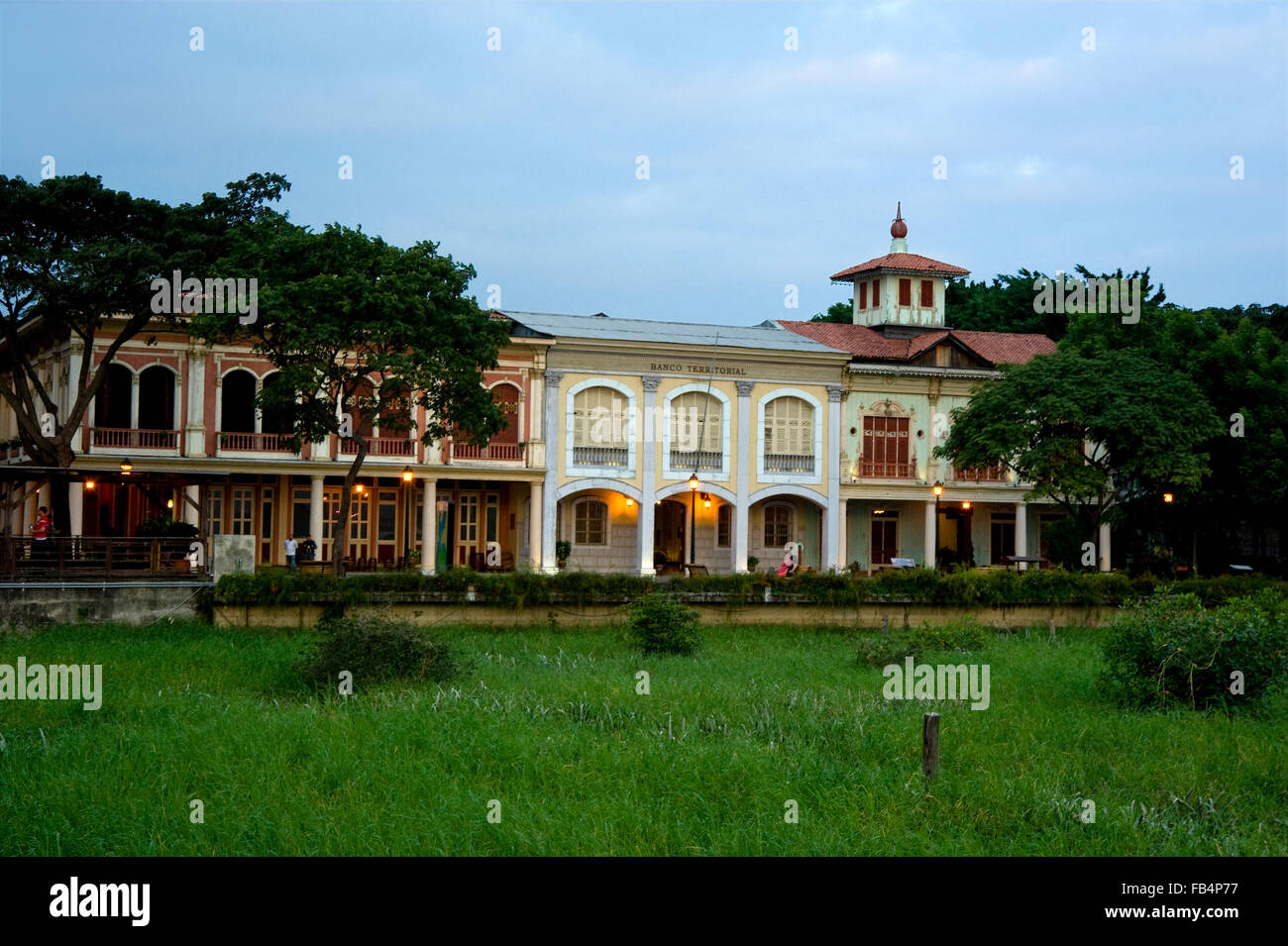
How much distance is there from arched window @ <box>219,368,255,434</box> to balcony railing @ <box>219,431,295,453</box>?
321 mm

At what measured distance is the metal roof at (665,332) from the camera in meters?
39.0

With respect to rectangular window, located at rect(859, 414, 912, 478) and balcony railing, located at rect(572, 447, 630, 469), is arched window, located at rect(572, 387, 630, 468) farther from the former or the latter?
rectangular window, located at rect(859, 414, 912, 478)

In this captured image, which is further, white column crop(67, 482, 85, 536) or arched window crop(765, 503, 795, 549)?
arched window crop(765, 503, 795, 549)

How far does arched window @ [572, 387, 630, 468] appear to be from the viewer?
38562 mm

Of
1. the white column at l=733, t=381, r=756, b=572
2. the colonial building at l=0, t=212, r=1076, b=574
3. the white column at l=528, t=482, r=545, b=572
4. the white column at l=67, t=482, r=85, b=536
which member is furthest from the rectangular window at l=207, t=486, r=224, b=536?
the white column at l=733, t=381, r=756, b=572

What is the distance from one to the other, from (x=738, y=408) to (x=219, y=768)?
91.5 ft

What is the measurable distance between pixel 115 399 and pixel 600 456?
1289 centimetres

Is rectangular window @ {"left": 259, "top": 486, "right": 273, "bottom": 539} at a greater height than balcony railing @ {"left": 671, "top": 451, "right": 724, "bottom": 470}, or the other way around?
balcony railing @ {"left": 671, "top": 451, "right": 724, "bottom": 470}

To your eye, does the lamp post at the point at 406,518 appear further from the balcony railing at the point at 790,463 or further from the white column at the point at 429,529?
the balcony railing at the point at 790,463

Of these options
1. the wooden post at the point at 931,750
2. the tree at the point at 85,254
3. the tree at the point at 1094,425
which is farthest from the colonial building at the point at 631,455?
the wooden post at the point at 931,750

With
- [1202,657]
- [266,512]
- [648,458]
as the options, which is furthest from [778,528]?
[1202,657]

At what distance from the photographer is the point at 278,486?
37156mm

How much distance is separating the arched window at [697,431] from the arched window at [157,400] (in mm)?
13526
